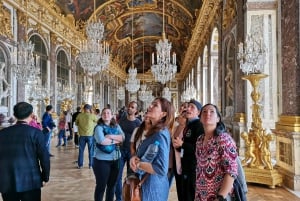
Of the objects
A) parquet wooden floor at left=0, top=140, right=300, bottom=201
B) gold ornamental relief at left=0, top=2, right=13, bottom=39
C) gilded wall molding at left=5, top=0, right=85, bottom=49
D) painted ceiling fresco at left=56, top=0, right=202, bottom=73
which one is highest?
painted ceiling fresco at left=56, top=0, right=202, bottom=73

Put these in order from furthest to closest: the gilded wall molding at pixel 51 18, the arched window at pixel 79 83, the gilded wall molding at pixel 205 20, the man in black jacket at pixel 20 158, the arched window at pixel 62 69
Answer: the arched window at pixel 79 83
the arched window at pixel 62 69
the gilded wall molding at pixel 205 20
the gilded wall molding at pixel 51 18
the man in black jacket at pixel 20 158

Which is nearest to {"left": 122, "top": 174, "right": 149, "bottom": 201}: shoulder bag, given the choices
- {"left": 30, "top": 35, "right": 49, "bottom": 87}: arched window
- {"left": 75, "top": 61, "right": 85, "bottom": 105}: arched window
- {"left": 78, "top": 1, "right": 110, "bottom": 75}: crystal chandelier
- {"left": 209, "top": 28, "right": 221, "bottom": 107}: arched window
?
{"left": 78, "top": 1, "right": 110, "bottom": 75}: crystal chandelier

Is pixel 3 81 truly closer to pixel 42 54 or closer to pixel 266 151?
pixel 42 54

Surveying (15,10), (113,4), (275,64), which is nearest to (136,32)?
(113,4)

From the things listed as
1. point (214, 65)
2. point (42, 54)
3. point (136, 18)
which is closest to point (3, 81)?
point (42, 54)

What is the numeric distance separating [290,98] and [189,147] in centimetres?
341

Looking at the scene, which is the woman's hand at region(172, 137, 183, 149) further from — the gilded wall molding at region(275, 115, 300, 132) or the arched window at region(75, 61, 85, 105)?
the arched window at region(75, 61, 85, 105)

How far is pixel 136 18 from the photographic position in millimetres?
23984

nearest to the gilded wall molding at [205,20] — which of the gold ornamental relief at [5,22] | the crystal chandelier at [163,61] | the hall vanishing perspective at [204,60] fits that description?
the hall vanishing perspective at [204,60]

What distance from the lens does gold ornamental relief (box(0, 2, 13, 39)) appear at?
9.94 metres

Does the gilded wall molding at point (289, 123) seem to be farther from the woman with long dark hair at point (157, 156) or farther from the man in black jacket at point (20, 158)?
the man in black jacket at point (20, 158)

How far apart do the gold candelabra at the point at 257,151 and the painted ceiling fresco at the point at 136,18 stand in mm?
8211

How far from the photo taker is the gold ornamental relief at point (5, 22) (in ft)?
32.6

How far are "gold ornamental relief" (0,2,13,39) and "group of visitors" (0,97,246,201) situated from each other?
300 inches
